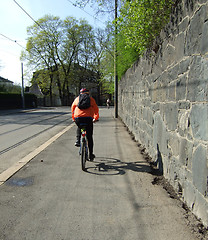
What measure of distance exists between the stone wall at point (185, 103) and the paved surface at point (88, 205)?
39 cm

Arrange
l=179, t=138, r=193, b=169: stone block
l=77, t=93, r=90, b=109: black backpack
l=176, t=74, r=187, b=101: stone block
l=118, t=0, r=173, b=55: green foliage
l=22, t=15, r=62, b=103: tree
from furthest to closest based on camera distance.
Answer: l=22, t=15, r=62, b=103: tree
l=77, t=93, r=90, b=109: black backpack
l=118, t=0, r=173, b=55: green foliage
l=176, t=74, r=187, b=101: stone block
l=179, t=138, r=193, b=169: stone block

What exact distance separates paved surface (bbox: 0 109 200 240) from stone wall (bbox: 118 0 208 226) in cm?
39

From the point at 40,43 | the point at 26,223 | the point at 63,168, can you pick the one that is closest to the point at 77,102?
the point at 63,168

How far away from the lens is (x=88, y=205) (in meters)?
3.00

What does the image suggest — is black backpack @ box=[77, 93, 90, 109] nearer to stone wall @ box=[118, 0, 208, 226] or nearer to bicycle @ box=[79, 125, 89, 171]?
bicycle @ box=[79, 125, 89, 171]

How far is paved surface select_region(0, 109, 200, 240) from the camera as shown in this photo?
2.40 meters

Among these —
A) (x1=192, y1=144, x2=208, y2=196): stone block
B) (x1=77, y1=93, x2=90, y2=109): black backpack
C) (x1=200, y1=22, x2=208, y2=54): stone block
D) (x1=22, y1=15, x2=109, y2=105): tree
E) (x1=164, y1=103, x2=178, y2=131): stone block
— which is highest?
(x1=22, y1=15, x2=109, y2=105): tree

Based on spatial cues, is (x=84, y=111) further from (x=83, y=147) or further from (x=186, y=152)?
(x=186, y=152)

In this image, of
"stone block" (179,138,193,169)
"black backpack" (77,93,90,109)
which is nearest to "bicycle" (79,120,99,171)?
"black backpack" (77,93,90,109)

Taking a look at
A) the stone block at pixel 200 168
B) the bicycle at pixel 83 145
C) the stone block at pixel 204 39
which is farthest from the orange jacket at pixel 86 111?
the stone block at pixel 204 39

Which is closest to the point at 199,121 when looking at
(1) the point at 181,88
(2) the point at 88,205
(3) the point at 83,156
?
(1) the point at 181,88

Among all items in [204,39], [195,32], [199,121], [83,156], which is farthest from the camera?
[83,156]

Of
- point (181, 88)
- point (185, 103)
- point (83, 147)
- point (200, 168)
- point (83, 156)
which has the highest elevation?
point (181, 88)

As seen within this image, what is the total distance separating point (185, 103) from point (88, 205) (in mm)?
1890
